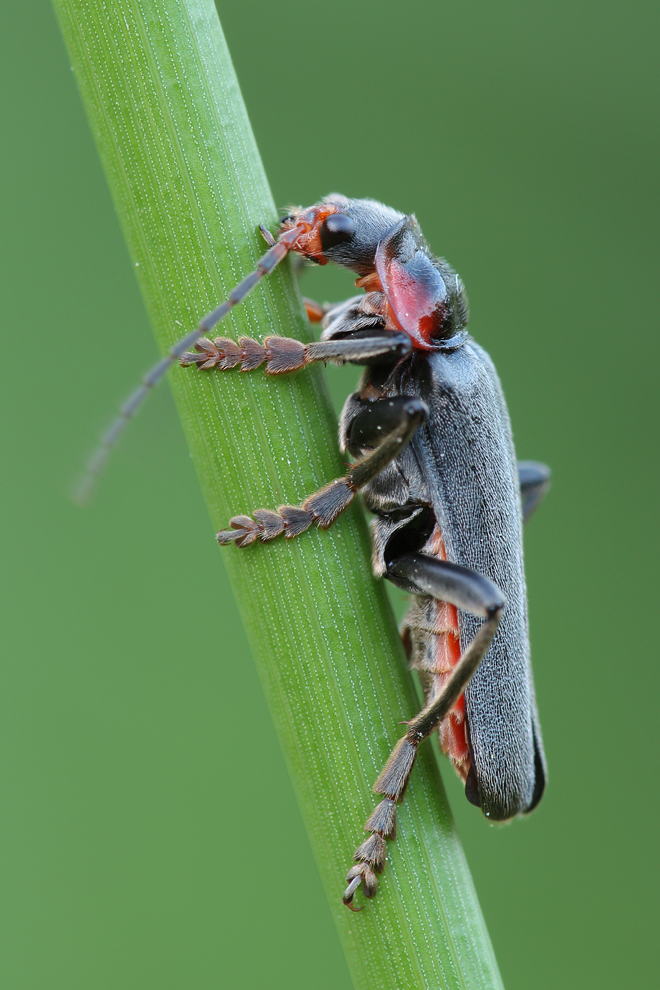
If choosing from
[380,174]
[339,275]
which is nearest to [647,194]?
[380,174]

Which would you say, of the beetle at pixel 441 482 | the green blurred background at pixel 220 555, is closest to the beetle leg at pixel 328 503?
the beetle at pixel 441 482

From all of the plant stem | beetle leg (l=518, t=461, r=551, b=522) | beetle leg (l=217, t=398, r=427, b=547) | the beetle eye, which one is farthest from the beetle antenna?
beetle leg (l=518, t=461, r=551, b=522)

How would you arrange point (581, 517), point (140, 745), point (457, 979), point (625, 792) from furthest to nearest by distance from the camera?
point (581, 517), point (625, 792), point (140, 745), point (457, 979)

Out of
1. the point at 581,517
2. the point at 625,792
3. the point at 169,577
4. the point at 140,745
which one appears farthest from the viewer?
the point at 581,517

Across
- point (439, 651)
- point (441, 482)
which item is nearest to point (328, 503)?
point (441, 482)

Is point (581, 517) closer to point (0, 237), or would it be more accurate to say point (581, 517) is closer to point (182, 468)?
point (182, 468)

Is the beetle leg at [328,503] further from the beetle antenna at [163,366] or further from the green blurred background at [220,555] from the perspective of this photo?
the green blurred background at [220,555]
